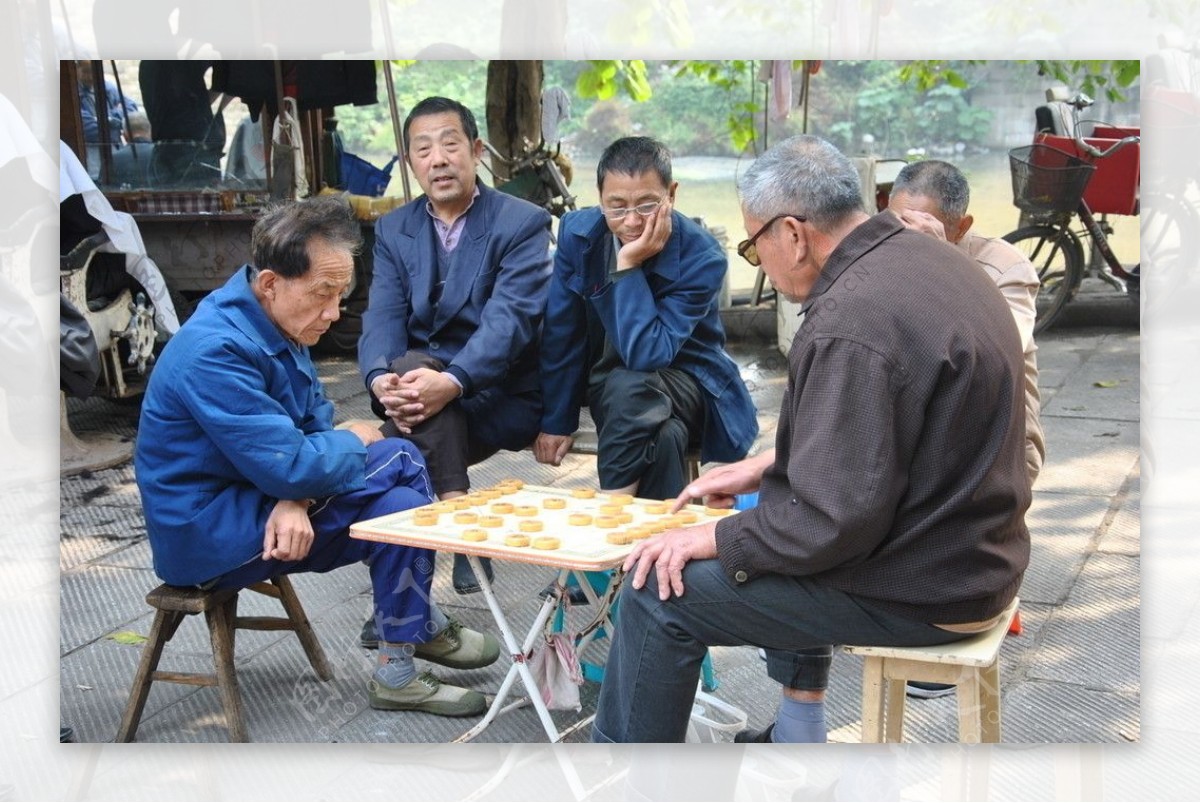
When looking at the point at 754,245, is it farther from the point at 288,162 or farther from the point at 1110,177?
the point at 1110,177

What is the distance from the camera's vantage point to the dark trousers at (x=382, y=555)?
3158 mm

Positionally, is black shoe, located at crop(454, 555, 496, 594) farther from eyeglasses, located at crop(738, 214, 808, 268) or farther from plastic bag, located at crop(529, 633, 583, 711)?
eyeglasses, located at crop(738, 214, 808, 268)

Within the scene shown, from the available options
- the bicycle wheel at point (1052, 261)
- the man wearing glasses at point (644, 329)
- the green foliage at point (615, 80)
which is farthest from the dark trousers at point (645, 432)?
the bicycle wheel at point (1052, 261)

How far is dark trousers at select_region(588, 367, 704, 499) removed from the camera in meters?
3.56

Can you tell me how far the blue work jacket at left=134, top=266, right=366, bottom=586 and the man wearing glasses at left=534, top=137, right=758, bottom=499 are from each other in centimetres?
88

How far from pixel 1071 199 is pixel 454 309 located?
150 inches

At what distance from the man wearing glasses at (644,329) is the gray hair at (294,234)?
811 millimetres

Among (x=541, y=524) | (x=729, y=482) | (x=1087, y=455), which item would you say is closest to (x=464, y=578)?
(x=541, y=524)

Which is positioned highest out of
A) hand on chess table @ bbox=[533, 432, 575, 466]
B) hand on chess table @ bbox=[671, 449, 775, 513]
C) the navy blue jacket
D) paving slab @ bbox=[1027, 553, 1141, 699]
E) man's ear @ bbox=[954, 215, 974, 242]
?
man's ear @ bbox=[954, 215, 974, 242]

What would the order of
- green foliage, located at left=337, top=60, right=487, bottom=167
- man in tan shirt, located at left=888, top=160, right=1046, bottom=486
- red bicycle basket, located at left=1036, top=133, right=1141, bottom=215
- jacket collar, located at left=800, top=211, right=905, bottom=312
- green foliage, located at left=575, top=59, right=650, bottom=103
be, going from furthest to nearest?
1. red bicycle basket, located at left=1036, top=133, right=1141, bottom=215
2. green foliage, located at left=575, top=59, right=650, bottom=103
3. green foliage, located at left=337, top=60, right=487, bottom=167
4. man in tan shirt, located at left=888, top=160, right=1046, bottom=486
5. jacket collar, located at left=800, top=211, right=905, bottom=312

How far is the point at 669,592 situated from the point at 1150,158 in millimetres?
1880

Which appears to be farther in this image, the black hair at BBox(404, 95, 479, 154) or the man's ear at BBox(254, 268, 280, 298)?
the black hair at BBox(404, 95, 479, 154)

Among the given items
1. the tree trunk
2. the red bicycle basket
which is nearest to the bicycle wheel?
the red bicycle basket

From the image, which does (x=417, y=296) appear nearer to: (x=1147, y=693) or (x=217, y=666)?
(x=217, y=666)
